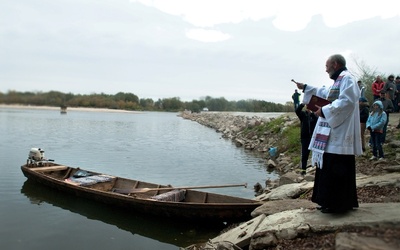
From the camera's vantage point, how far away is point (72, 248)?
7301 mm

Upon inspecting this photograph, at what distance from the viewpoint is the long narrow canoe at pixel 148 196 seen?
7938mm

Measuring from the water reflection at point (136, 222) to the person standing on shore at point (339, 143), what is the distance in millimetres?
3783

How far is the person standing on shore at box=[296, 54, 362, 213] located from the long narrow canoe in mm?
3282

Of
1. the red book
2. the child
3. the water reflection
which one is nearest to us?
the red book

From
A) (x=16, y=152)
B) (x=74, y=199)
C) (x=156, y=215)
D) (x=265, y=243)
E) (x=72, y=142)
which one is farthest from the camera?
(x=72, y=142)

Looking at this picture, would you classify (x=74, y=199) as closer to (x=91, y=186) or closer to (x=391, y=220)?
(x=91, y=186)

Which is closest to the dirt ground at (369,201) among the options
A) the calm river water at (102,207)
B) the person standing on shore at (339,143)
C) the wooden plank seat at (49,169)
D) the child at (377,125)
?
the child at (377,125)

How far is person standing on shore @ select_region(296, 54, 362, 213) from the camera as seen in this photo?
14.7 ft

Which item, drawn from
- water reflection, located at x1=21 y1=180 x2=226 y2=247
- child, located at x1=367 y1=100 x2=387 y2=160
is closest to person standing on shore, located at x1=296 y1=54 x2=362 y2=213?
water reflection, located at x1=21 y1=180 x2=226 y2=247

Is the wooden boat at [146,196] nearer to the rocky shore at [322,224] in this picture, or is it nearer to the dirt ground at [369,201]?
the rocky shore at [322,224]

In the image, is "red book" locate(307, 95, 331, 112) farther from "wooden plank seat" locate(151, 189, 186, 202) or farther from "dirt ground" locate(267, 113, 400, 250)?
"wooden plank seat" locate(151, 189, 186, 202)

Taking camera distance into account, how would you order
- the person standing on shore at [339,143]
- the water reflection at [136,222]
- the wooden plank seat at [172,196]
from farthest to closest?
the wooden plank seat at [172,196] < the water reflection at [136,222] < the person standing on shore at [339,143]

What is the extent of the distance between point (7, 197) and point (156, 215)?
19.0ft

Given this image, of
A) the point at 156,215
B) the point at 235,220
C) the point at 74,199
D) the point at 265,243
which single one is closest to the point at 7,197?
the point at 74,199
